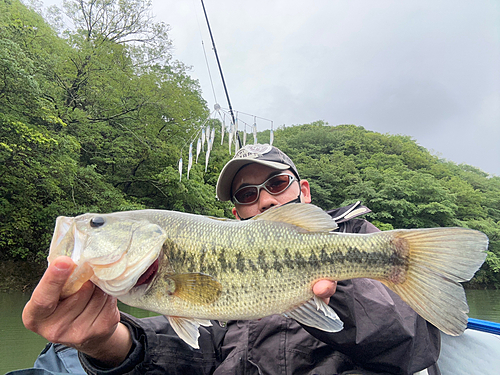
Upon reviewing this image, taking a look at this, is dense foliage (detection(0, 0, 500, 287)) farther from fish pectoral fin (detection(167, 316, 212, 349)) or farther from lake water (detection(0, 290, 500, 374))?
fish pectoral fin (detection(167, 316, 212, 349))

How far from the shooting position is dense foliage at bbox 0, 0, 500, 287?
1071 cm

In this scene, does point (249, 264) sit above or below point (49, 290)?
above

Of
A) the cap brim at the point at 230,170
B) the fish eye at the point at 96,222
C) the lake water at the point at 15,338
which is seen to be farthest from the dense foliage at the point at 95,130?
the fish eye at the point at 96,222

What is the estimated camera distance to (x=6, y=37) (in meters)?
10.7

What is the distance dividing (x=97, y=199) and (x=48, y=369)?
11.9 meters

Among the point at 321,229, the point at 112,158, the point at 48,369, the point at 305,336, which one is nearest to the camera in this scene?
the point at 321,229

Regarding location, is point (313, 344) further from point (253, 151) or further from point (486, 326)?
point (486, 326)

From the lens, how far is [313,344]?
78.3 inches

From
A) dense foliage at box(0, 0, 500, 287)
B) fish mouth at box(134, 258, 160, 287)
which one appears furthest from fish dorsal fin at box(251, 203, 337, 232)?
dense foliage at box(0, 0, 500, 287)

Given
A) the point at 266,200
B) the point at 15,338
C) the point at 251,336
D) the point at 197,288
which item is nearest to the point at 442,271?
the point at 197,288

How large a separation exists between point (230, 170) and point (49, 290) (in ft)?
6.15

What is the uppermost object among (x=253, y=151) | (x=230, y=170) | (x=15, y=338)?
(x=253, y=151)

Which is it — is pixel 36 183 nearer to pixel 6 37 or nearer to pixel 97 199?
pixel 97 199

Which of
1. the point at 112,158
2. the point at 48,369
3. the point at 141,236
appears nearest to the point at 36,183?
the point at 112,158
